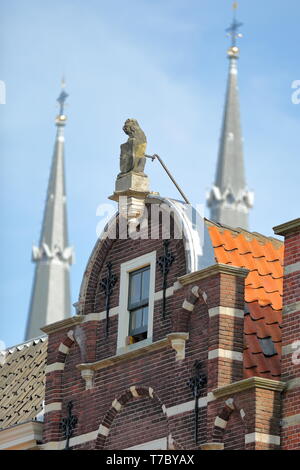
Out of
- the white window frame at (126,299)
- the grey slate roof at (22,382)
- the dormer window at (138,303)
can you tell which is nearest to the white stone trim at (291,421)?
the white window frame at (126,299)

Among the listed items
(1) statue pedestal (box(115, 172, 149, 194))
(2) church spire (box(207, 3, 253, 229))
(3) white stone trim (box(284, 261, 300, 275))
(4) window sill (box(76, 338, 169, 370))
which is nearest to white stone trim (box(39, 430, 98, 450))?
(4) window sill (box(76, 338, 169, 370))

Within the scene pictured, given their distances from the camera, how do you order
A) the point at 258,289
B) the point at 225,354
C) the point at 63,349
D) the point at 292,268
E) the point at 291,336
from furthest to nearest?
the point at 63,349 → the point at 258,289 → the point at 225,354 → the point at 292,268 → the point at 291,336

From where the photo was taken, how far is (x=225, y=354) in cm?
3478

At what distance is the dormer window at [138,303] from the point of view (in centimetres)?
3719

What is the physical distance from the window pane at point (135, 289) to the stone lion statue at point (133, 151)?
2.14 m

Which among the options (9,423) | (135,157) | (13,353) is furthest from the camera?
(13,353)

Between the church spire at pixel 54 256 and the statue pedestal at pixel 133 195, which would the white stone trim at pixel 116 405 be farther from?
the church spire at pixel 54 256

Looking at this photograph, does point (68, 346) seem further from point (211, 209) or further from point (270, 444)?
point (211, 209)

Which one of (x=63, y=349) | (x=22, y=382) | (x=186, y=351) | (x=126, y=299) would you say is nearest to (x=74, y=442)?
(x=63, y=349)

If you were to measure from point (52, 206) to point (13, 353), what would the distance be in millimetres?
131586

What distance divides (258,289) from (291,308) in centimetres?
292

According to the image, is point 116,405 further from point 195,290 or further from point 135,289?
point 195,290
